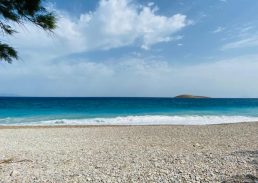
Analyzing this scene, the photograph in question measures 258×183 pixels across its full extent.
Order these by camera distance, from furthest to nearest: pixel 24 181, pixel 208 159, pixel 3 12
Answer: pixel 208 159 < pixel 24 181 < pixel 3 12

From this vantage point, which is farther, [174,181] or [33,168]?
[33,168]

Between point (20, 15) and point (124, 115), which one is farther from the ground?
point (20, 15)

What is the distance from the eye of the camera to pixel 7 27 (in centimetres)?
443

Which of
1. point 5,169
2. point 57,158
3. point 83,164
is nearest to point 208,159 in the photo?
point 83,164

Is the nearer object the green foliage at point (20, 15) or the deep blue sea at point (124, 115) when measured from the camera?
the green foliage at point (20, 15)

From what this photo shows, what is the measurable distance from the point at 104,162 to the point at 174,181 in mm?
2178

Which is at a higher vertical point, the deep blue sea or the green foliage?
the green foliage

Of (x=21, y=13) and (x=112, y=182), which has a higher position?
(x=21, y=13)

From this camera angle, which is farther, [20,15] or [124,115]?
[124,115]

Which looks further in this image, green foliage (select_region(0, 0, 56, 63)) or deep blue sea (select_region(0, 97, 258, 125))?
deep blue sea (select_region(0, 97, 258, 125))

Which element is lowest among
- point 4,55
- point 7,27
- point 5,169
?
point 5,169

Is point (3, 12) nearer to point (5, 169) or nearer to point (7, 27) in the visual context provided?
point (7, 27)

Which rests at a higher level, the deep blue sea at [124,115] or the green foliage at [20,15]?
the green foliage at [20,15]

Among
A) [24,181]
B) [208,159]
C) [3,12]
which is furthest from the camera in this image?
[208,159]
